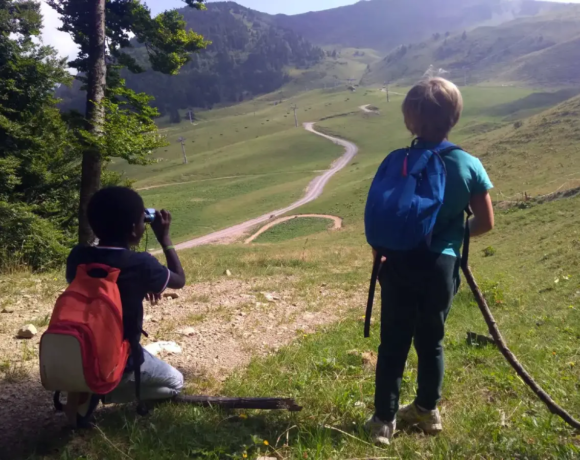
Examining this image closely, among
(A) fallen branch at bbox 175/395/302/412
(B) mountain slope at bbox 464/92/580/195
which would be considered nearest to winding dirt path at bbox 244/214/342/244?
(B) mountain slope at bbox 464/92/580/195

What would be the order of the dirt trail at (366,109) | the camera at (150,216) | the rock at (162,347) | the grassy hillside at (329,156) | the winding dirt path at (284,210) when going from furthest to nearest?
the dirt trail at (366,109) → the winding dirt path at (284,210) → the grassy hillside at (329,156) → the rock at (162,347) → the camera at (150,216)

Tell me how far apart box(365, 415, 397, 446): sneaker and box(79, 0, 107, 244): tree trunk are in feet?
18.9

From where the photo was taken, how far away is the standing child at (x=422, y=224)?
8.35ft

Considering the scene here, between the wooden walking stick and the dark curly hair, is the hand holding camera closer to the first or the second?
the dark curly hair

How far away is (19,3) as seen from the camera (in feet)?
44.7

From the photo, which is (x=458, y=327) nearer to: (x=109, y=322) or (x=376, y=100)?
(x=109, y=322)

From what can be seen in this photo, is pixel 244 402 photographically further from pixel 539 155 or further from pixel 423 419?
pixel 539 155

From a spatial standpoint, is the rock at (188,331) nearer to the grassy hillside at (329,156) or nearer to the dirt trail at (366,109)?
the grassy hillside at (329,156)

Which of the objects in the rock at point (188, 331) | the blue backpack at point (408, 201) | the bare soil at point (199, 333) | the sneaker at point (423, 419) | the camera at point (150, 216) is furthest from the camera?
the rock at point (188, 331)

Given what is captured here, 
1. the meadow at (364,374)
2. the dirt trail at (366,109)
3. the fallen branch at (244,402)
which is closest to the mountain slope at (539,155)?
the meadow at (364,374)

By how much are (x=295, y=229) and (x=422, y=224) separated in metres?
33.9

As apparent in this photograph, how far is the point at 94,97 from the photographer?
7160 mm

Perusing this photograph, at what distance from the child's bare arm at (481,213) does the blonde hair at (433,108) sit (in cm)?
44

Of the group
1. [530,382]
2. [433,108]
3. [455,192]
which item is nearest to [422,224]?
[455,192]
